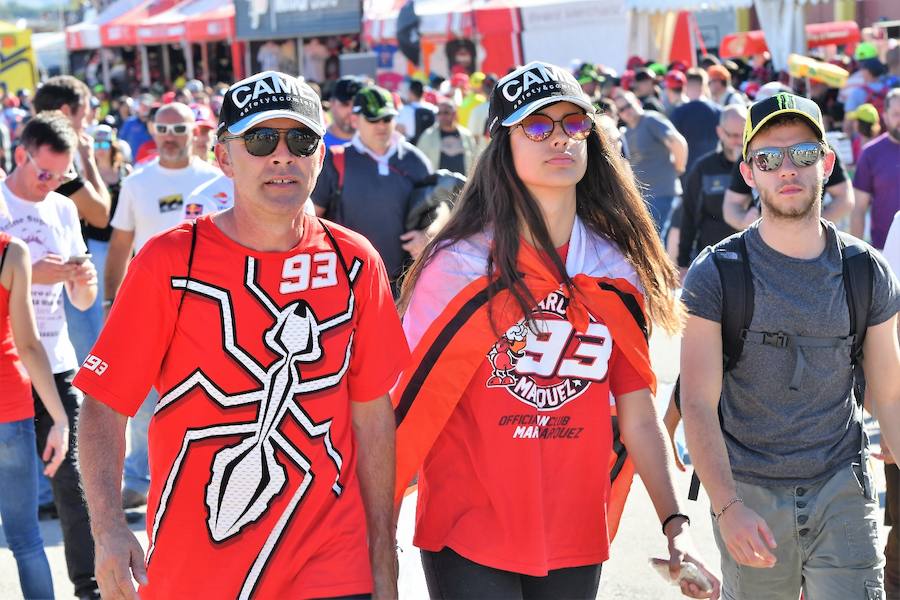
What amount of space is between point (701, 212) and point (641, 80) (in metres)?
8.66

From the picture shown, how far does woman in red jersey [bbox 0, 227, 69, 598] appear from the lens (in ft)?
16.1

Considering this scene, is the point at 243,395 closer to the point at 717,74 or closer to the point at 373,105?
the point at 373,105

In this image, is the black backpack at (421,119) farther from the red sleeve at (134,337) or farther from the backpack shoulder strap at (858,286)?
the red sleeve at (134,337)

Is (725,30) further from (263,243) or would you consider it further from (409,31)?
(263,243)

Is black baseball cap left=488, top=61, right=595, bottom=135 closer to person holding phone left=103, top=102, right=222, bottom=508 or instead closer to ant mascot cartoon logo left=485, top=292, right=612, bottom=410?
ant mascot cartoon logo left=485, top=292, right=612, bottom=410

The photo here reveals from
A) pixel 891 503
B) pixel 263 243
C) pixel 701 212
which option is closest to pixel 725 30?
pixel 701 212

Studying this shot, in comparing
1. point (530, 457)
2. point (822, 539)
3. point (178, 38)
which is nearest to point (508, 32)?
point (178, 38)

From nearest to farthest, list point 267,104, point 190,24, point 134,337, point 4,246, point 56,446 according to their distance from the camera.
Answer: point 134,337 → point 267,104 → point 4,246 → point 56,446 → point 190,24

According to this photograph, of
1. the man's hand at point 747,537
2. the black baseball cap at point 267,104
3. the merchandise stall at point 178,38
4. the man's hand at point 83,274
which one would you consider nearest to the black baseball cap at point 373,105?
the man's hand at point 83,274

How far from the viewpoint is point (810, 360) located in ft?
12.5

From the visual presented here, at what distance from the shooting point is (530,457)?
11.2 feet

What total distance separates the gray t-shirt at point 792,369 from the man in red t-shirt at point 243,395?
4.03 feet

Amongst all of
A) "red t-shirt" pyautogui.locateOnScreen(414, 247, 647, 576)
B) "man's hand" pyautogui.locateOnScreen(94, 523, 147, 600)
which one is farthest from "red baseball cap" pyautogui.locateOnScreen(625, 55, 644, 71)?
"man's hand" pyautogui.locateOnScreen(94, 523, 147, 600)

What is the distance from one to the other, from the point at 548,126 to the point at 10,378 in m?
2.50
